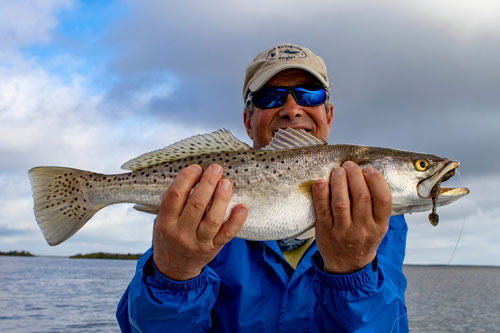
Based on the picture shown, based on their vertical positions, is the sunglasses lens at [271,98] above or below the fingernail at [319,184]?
above

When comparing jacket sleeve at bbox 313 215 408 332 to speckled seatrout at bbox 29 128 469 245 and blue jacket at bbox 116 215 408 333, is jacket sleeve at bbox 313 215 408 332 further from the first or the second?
speckled seatrout at bbox 29 128 469 245

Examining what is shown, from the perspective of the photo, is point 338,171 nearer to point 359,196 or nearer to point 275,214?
point 359,196

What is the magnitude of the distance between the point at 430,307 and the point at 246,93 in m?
38.5

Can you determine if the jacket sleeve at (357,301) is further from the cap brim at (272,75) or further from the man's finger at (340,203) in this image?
the cap brim at (272,75)

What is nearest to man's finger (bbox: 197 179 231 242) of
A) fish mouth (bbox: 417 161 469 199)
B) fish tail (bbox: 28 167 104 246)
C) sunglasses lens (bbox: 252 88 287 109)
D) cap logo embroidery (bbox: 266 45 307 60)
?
fish tail (bbox: 28 167 104 246)

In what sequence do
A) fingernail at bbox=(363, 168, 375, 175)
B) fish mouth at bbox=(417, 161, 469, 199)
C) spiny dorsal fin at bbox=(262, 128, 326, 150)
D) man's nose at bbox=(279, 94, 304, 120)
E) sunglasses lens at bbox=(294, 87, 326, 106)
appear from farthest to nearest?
sunglasses lens at bbox=(294, 87, 326, 106) < man's nose at bbox=(279, 94, 304, 120) < spiny dorsal fin at bbox=(262, 128, 326, 150) < fish mouth at bbox=(417, 161, 469, 199) < fingernail at bbox=(363, 168, 375, 175)

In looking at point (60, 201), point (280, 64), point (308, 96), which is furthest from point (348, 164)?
point (60, 201)

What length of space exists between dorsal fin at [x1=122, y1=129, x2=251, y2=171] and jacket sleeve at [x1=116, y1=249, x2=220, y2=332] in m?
0.98

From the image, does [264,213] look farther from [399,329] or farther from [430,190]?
[399,329]

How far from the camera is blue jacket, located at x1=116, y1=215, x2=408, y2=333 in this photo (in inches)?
154

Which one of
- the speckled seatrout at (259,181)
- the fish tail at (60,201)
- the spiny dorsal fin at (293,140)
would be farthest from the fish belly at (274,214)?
the fish tail at (60,201)

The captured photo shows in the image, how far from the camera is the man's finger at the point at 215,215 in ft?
12.0

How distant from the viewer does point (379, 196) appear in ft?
12.1

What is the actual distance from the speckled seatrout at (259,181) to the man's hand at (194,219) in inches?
8.3
